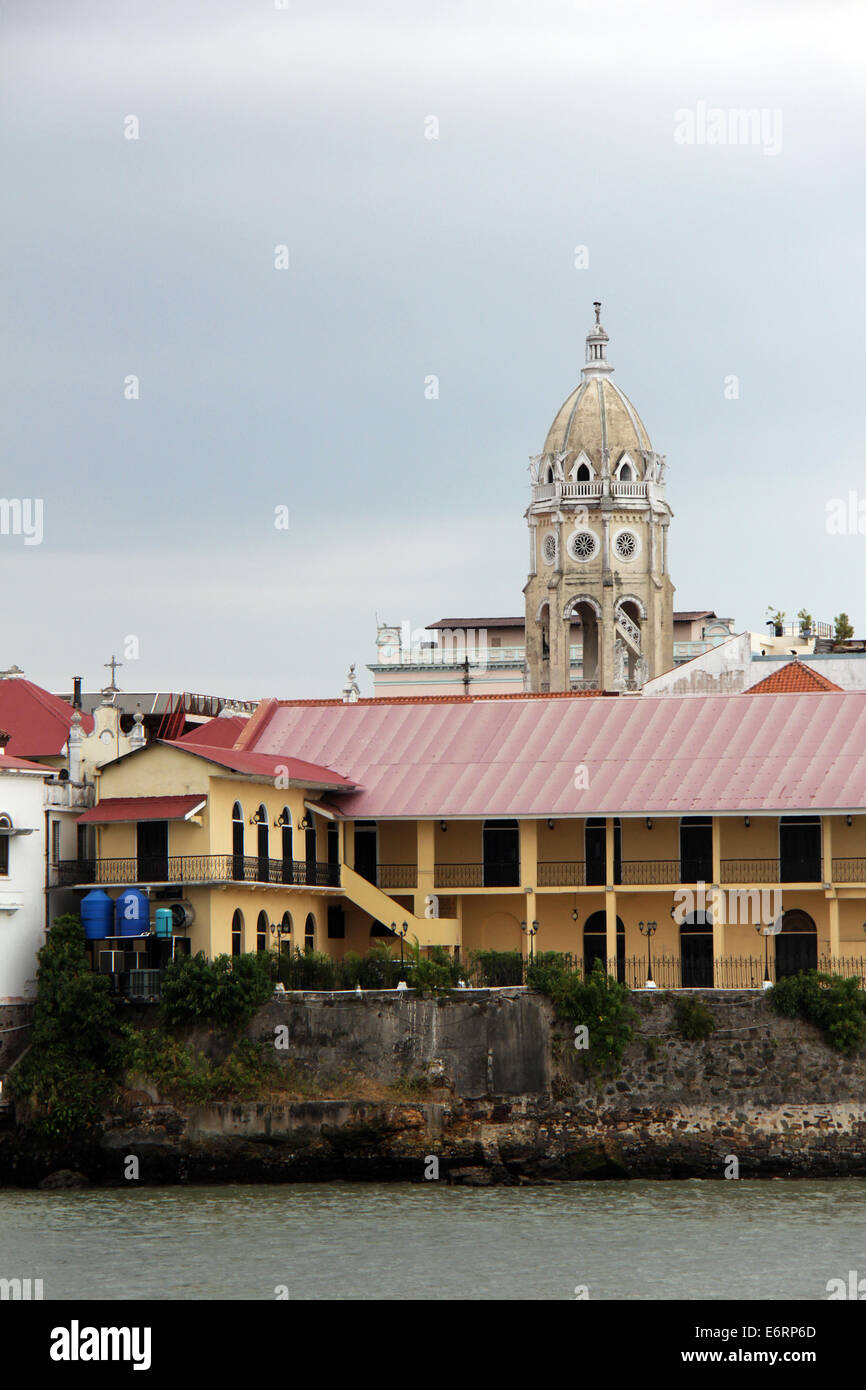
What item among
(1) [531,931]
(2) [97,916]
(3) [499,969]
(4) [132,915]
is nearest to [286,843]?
(4) [132,915]

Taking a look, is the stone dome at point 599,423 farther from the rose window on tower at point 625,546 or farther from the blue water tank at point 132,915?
the blue water tank at point 132,915

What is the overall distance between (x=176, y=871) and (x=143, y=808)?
1701 mm

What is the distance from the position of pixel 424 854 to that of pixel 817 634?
51.9 metres

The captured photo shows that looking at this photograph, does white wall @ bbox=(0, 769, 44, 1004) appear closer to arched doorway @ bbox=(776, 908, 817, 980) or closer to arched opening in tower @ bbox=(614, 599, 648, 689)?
arched doorway @ bbox=(776, 908, 817, 980)

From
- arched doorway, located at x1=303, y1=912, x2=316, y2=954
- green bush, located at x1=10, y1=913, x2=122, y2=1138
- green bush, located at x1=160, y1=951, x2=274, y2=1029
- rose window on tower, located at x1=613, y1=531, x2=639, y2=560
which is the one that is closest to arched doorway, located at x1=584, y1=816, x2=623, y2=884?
arched doorway, located at x1=303, y1=912, x2=316, y2=954

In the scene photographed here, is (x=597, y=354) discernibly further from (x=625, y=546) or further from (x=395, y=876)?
(x=395, y=876)

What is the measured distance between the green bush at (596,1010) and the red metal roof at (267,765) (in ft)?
27.3

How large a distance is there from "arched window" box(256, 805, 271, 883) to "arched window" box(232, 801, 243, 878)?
0.69m

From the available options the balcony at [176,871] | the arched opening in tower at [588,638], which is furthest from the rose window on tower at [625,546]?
the balcony at [176,871]

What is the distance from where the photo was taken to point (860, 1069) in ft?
176

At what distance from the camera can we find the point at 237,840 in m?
58.2
